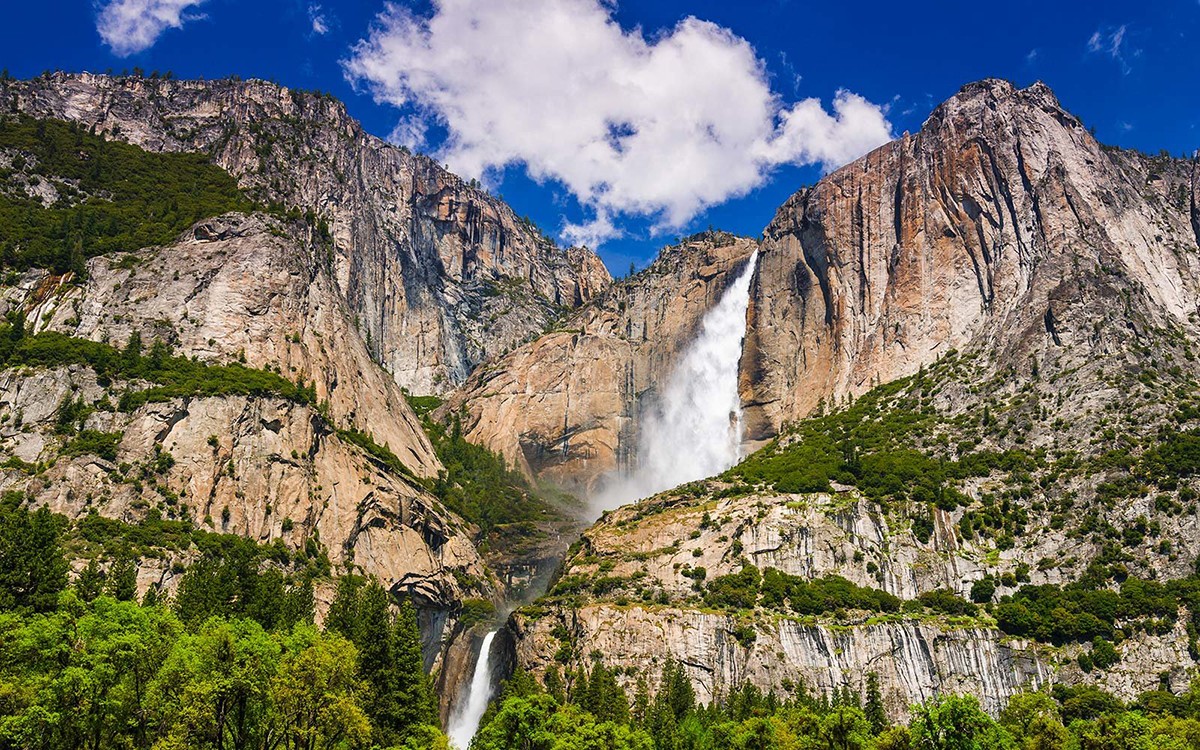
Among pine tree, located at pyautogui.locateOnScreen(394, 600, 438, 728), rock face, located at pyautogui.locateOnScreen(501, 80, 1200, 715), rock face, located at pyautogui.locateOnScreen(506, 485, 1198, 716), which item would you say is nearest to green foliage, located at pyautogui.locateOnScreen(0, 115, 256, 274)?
rock face, located at pyautogui.locateOnScreen(501, 80, 1200, 715)

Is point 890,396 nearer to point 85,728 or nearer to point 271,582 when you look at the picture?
point 271,582

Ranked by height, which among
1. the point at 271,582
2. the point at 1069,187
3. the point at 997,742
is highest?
the point at 1069,187

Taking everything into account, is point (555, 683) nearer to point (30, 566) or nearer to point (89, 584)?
point (89, 584)

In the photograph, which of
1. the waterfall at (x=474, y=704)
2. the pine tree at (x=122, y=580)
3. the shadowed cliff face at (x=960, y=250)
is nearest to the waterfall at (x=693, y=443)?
the shadowed cliff face at (x=960, y=250)

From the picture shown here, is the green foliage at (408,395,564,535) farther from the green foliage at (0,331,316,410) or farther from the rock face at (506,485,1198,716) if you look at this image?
the green foliage at (0,331,316,410)

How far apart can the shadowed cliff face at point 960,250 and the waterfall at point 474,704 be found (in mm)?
80383

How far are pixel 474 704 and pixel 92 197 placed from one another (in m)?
109

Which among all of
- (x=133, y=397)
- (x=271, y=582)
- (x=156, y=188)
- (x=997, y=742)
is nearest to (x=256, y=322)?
(x=133, y=397)

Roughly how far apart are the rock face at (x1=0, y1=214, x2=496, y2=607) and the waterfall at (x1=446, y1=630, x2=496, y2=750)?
10.3 m

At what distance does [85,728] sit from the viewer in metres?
51.6

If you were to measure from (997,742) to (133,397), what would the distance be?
3733 inches

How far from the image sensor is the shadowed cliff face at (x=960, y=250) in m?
155

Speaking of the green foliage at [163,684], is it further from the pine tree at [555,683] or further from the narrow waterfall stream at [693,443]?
the narrow waterfall stream at [693,443]

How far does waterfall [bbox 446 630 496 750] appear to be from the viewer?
108312 millimetres
